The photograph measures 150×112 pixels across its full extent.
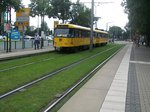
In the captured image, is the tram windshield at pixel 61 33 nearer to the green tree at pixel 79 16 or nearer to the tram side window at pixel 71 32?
the tram side window at pixel 71 32

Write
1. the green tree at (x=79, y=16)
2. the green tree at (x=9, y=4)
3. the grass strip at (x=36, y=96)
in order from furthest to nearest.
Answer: the green tree at (x=79, y=16), the green tree at (x=9, y=4), the grass strip at (x=36, y=96)

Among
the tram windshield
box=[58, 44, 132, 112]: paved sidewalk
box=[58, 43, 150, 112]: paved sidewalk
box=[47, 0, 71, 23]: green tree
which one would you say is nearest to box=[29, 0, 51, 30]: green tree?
box=[47, 0, 71, 23]: green tree

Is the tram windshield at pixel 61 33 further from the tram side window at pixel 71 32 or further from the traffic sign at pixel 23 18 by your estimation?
the traffic sign at pixel 23 18

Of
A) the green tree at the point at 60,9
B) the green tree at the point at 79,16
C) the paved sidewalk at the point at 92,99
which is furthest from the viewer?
the green tree at the point at 79,16

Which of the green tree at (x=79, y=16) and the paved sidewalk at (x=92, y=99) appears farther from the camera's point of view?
the green tree at (x=79, y=16)

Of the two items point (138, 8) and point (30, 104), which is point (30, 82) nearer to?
point (30, 104)

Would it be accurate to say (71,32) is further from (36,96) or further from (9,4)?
(36,96)

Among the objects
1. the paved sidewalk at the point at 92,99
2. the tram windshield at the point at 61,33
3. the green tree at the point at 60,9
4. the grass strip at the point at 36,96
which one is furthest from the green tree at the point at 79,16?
the paved sidewalk at the point at 92,99

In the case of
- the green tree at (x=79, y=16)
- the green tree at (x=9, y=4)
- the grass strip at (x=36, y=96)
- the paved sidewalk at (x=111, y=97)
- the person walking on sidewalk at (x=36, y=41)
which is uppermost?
the green tree at (x=79, y=16)

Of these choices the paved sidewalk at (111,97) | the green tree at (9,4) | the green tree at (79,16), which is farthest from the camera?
the green tree at (79,16)

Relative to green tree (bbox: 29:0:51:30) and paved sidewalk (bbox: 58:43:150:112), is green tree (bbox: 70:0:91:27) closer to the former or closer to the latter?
green tree (bbox: 29:0:51:30)

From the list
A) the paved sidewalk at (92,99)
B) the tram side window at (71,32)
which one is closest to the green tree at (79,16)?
the tram side window at (71,32)

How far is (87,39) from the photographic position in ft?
157

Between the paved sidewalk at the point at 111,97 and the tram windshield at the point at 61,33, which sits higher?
the tram windshield at the point at 61,33
